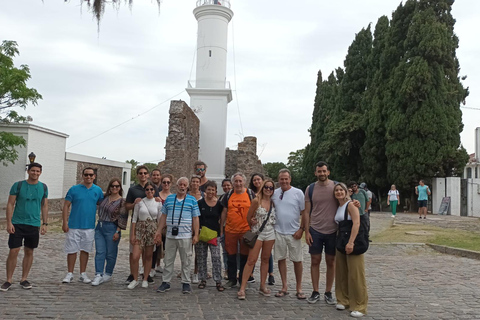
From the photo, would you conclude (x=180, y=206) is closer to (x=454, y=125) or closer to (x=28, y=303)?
(x=28, y=303)

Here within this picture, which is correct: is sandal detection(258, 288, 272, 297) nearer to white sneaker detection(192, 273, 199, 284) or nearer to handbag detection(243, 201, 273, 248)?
handbag detection(243, 201, 273, 248)

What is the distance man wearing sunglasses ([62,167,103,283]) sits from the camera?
618 cm

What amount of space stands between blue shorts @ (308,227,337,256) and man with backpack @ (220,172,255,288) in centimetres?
94

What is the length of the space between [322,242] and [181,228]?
1.88 metres

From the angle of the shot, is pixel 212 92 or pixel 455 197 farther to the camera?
pixel 212 92

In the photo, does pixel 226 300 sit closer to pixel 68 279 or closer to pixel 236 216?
pixel 236 216

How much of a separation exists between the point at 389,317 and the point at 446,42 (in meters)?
21.9

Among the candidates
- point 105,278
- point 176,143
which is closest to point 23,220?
point 105,278

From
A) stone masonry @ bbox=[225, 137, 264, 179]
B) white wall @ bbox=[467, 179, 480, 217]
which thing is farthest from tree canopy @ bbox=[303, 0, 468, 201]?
stone masonry @ bbox=[225, 137, 264, 179]

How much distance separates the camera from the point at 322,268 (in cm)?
792

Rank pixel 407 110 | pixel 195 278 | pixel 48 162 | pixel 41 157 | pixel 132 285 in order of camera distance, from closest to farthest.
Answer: pixel 132 285 → pixel 195 278 → pixel 41 157 → pixel 48 162 → pixel 407 110

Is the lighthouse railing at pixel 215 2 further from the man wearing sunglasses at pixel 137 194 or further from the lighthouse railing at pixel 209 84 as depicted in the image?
the man wearing sunglasses at pixel 137 194

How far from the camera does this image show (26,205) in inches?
232

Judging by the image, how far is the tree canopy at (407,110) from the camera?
22.4 meters
